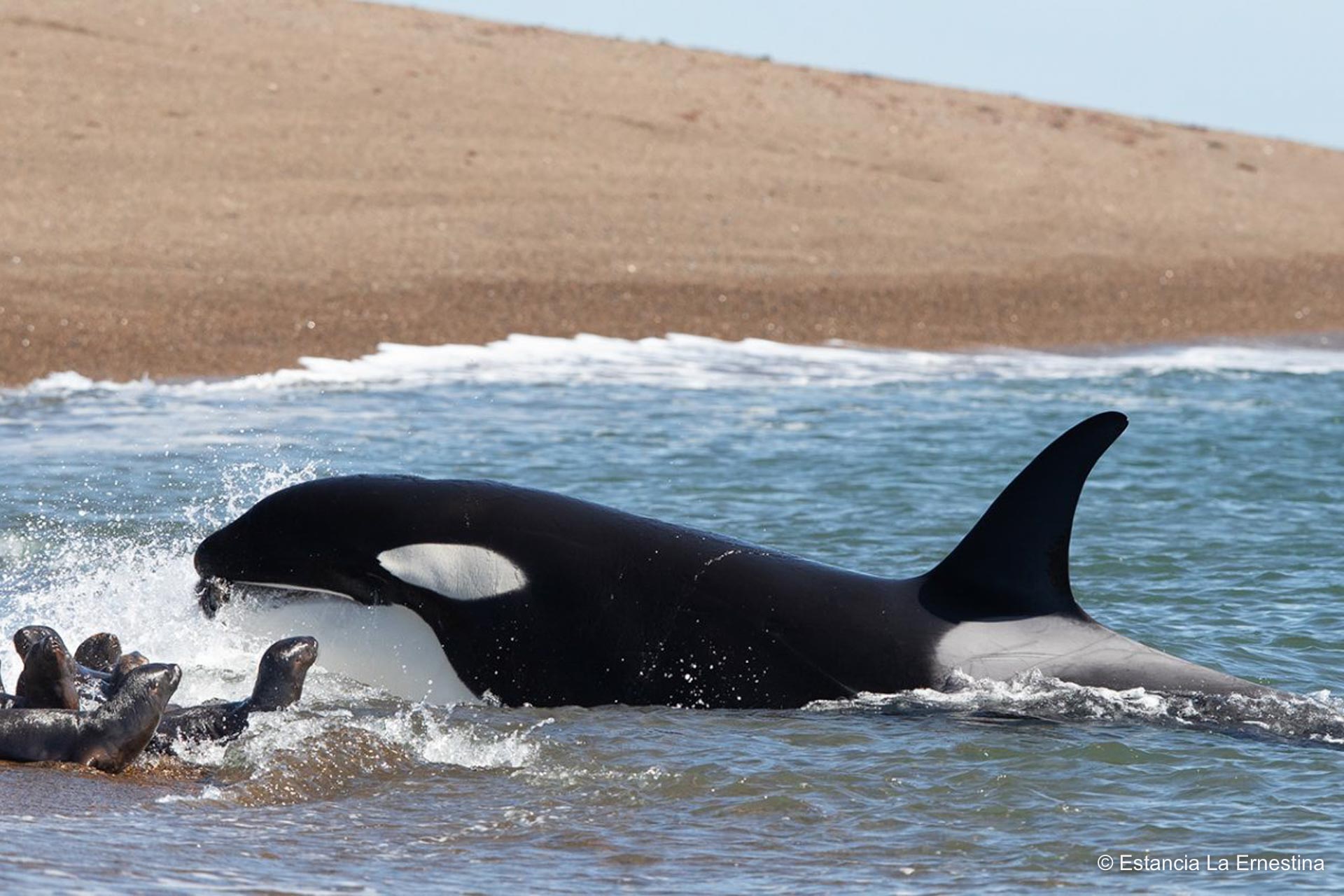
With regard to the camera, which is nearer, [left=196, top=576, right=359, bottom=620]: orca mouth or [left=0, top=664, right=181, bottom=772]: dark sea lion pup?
[left=0, top=664, right=181, bottom=772]: dark sea lion pup

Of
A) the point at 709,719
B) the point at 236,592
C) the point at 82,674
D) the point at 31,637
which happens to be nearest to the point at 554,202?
the point at 236,592

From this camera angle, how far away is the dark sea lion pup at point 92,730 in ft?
18.9

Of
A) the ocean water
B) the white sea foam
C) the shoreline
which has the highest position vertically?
the shoreline

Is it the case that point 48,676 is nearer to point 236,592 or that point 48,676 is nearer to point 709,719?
point 236,592

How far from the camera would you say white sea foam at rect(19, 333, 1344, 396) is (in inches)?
677

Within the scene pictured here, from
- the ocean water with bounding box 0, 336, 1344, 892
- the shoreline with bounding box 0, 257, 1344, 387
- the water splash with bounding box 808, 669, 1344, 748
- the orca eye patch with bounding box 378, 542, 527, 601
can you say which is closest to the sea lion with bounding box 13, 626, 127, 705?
the ocean water with bounding box 0, 336, 1344, 892

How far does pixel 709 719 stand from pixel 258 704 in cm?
156

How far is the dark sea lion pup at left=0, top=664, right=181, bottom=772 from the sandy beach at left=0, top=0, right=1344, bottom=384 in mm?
11336

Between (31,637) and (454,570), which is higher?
(454,570)

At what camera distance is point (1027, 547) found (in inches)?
247

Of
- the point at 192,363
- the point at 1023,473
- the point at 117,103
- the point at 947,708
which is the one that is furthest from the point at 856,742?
the point at 117,103

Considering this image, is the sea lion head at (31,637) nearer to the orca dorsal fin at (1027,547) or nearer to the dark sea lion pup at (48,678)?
the dark sea lion pup at (48,678)

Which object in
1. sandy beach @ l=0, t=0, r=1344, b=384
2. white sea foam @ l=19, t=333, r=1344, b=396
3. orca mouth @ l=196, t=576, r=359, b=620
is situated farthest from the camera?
sandy beach @ l=0, t=0, r=1344, b=384

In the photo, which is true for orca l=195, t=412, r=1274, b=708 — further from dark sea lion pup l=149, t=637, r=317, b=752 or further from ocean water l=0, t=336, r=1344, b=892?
dark sea lion pup l=149, t=637, r=317, b=752
